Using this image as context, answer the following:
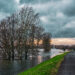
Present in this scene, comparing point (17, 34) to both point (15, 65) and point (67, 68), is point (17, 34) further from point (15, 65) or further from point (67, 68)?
point (67, 68)

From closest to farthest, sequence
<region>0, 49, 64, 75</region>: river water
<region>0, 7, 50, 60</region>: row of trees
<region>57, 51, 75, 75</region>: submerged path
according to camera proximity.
→ <region>57, 51, 75, 75</region>: submerged path → <region>0, 49, 64, 75</region>: river water → <region>0, 7, 50, 60</region>: row of trees

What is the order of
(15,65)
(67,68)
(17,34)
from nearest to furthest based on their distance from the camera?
(67,68), (15,65), (17,34)

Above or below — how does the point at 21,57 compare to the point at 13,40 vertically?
below

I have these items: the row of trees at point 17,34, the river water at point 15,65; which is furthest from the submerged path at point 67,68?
the row of trees at point 17,34

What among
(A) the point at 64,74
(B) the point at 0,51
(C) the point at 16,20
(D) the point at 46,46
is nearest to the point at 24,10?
(C) the point at 16,20

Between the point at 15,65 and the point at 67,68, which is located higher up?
the point at 67,68

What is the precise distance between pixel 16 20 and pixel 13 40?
465 centimetres

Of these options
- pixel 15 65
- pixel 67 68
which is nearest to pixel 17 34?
pixel 15 65

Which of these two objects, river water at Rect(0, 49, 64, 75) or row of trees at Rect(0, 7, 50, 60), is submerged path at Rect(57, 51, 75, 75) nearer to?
river water at Rect(0, 49, 64, 75)

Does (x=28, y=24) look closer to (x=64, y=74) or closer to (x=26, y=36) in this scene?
(x=26, y=36)

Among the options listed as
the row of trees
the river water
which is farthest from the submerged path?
the row of trees

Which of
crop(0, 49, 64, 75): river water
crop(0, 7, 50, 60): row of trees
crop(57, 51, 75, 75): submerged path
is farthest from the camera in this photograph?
crop(0, 7, 50, 60): row of trees

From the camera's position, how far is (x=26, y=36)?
165 feet

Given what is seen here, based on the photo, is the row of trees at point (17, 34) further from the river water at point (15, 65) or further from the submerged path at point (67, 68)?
the submerged path at point (67, 68)
